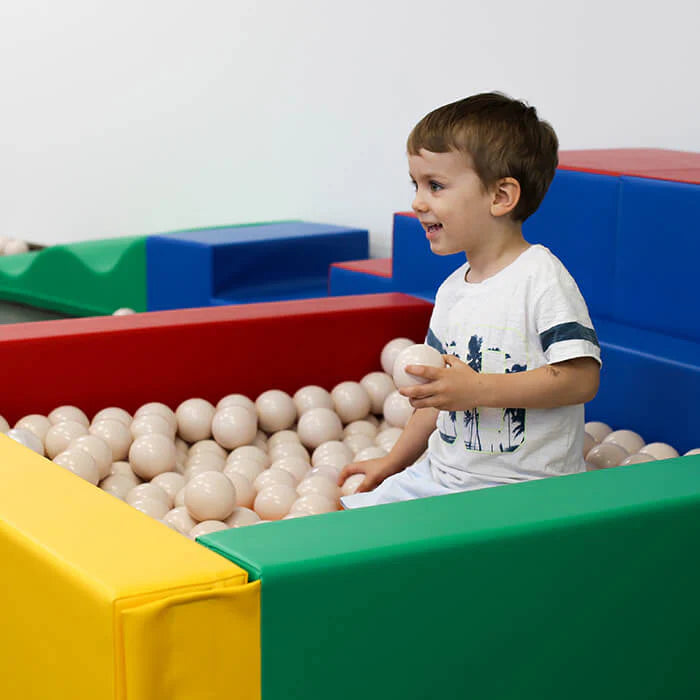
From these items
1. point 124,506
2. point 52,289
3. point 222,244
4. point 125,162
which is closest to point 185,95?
point 125,162

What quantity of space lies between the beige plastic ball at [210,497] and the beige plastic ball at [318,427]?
0.38m

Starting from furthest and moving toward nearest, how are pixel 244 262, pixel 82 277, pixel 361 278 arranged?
pixel 82 277, pixel 244 262, pixel 361 278

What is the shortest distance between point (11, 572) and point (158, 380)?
1009 mm

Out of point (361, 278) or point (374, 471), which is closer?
point (374, 471)

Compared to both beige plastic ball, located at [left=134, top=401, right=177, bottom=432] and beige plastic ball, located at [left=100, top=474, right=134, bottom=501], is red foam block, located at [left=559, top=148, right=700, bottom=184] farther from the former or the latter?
beige plastic ball, located at [left=100, top=474, right=134, bottom=501]

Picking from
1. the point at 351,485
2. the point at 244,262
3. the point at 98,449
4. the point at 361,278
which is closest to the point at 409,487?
the point at 351,485

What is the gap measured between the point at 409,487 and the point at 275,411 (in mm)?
562

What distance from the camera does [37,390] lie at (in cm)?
189

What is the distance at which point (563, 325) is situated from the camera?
131 cm

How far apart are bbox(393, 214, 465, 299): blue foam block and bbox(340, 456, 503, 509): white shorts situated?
0.80 m

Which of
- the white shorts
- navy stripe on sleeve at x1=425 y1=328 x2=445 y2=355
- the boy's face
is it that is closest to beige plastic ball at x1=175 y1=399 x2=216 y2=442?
the white shorts

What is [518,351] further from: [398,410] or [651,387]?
[398,410]

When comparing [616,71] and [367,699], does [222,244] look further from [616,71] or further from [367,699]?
[367,699]

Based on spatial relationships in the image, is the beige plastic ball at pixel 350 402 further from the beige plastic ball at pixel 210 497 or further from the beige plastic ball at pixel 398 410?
the beige plastic ball at pixel 210 497
